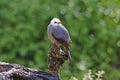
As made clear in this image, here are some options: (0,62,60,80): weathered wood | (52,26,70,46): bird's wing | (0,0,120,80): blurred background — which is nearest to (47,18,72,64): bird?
(52,26,70,46): bird's wing

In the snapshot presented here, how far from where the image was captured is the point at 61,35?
347cm

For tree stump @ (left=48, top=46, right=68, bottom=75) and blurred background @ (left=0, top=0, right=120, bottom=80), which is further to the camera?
blurred background @ (left=0, top=0, right=120, bottom=80)

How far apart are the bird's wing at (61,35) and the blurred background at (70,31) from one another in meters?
3.20

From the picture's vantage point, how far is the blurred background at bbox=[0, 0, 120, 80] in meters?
6.91

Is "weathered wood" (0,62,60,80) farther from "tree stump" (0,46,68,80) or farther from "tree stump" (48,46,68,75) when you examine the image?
"tree stump" (48,46,68,75)

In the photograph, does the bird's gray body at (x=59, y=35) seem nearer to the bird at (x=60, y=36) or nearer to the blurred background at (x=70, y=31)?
the bird at (x=60, y=36)

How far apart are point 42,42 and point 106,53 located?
2.86 feet

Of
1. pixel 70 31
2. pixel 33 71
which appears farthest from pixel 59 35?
pixel 70 31

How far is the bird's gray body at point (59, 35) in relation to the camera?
136 inches

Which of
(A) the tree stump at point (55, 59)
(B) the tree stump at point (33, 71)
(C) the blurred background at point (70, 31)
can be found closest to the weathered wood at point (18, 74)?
(B) the tree stump at point (33, 71)

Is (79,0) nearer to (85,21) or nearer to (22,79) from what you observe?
(85,21)

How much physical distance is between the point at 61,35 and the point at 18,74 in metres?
0.50

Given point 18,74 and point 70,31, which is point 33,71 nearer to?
point 18,74

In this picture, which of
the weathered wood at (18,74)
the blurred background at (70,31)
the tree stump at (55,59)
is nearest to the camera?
the weathered wood at (18,74)
